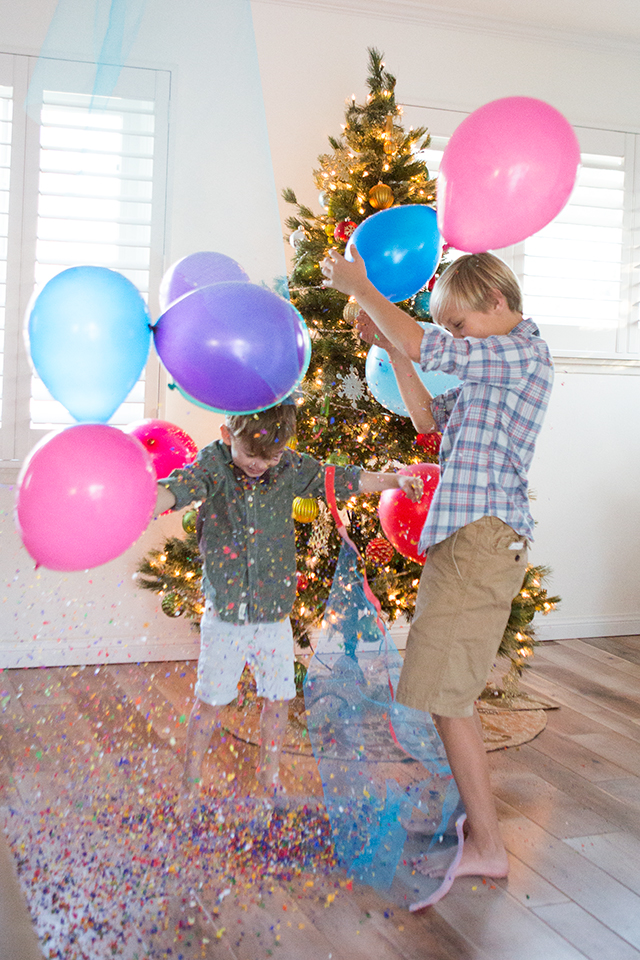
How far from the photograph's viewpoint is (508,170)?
54.2 inches

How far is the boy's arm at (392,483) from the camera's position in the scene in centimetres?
170

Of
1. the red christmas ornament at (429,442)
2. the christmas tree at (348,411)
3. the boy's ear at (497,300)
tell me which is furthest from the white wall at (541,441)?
the boy's ear at (497,300)

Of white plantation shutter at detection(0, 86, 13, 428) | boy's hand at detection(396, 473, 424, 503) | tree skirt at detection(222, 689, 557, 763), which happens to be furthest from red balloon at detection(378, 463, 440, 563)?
white plantation shutter at detection(0, 86, 13, 428)

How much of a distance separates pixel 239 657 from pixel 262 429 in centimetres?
46

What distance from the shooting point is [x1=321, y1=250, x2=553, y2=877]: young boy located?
1517 mm

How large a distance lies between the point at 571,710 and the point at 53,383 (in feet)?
6.38

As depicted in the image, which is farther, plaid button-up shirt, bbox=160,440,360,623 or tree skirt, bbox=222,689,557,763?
tree skirt, bbox=222,689,557,763

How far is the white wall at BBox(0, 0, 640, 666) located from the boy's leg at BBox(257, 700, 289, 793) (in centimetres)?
108

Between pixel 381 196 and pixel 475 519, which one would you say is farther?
pixel 381 196

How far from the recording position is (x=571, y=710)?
2.59 meters

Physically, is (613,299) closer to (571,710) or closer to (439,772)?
(571,710)

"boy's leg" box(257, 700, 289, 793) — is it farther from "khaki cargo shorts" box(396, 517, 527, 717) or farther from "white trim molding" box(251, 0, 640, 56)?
"white trim molding" box(251, 0, 640, 56)

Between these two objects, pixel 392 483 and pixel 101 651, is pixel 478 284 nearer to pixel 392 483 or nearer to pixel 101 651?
pixel 392 483

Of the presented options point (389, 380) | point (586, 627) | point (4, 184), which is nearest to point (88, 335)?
point (389, 380)
